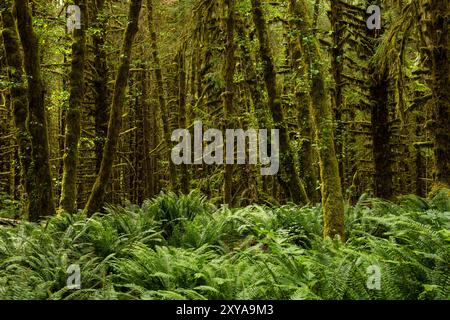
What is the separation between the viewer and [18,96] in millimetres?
9125

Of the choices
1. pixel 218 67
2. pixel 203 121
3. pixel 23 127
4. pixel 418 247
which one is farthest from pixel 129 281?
pixel 218 67

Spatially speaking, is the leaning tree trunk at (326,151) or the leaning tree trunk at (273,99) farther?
the leaning tree trunk at (273,99)

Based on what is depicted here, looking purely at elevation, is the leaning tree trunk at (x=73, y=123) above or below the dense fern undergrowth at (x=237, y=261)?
above

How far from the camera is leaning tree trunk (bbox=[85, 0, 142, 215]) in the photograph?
31.6ft

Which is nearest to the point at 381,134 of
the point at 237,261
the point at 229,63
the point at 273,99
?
the point at 273,99

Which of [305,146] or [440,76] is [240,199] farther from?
[440,76]

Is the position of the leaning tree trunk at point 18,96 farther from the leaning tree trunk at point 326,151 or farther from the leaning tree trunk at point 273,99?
the leaning tree trunk at point 326,151

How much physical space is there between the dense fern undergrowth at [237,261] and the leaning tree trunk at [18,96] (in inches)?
53.9

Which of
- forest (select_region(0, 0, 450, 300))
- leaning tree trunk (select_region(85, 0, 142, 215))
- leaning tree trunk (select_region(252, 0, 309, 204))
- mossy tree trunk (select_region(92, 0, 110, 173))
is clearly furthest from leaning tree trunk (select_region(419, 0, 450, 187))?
mossy tree trunk (select_region(92, 0, 110, 173))

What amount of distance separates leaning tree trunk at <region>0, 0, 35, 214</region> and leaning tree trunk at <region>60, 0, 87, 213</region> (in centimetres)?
70

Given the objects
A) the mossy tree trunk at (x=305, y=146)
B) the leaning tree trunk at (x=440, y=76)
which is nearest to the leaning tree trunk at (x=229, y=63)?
the mossy tree trunk at (x=305, y=146)

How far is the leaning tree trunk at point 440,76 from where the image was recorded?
307 inches

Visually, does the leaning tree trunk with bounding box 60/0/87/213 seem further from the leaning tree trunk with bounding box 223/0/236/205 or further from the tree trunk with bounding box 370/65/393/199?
the tree trunk with bounding box 370/65/393/199
